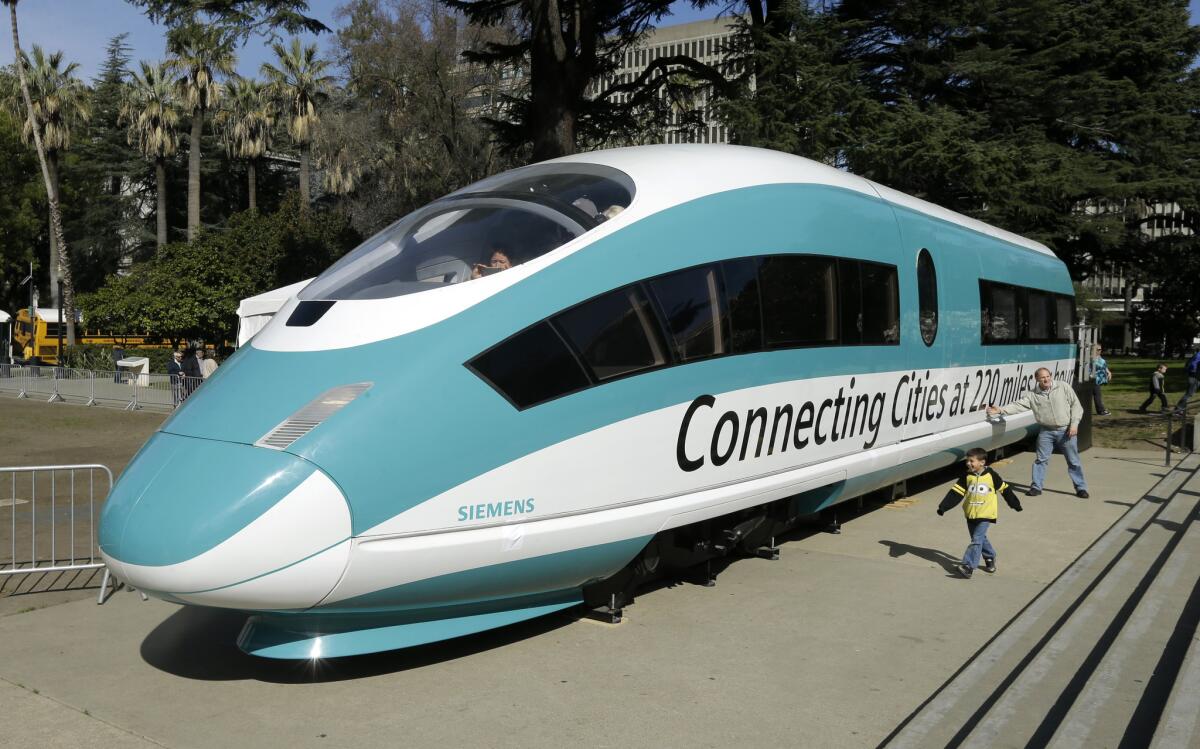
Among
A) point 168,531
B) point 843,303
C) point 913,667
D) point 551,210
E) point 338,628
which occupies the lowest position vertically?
point 913,667

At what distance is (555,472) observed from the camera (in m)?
5.59

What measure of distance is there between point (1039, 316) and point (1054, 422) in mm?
2988

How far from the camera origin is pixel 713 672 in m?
5.72

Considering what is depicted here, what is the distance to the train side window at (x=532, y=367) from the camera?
5.46 m

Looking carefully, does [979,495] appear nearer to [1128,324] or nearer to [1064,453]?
[1064,453]

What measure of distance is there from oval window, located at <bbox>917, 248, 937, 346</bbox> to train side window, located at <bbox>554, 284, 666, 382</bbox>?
445cm

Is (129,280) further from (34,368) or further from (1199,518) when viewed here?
(1199,518)

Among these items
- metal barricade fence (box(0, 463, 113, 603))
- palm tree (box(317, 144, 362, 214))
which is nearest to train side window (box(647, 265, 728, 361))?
metal barricade fence (box(0, 463, 113, 603))

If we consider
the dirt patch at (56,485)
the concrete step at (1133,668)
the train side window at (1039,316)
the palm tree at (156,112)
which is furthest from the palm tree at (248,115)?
the concrete step at (1133,668)

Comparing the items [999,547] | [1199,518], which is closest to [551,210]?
[999,547]

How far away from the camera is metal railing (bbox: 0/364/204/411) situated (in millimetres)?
24109

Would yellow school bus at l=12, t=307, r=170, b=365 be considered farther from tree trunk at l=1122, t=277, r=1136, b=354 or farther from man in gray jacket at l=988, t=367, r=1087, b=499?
tree trunk at l=1122, t=277, r=1136, b=354

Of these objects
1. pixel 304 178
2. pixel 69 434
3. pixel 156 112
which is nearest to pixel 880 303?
pixel 69 434

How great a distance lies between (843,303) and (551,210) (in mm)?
3020
